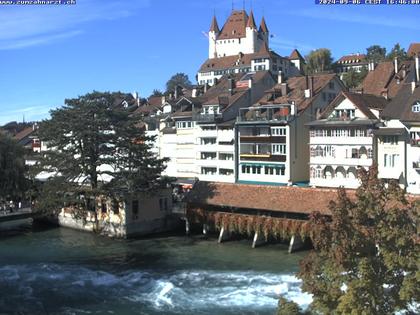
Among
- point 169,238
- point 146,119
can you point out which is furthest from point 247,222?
point 146,119

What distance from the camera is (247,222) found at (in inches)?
1950

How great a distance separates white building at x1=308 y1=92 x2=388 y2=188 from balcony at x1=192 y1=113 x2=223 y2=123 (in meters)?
14.4

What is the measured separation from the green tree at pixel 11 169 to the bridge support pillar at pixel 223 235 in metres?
24.7

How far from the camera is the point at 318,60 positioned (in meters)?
140

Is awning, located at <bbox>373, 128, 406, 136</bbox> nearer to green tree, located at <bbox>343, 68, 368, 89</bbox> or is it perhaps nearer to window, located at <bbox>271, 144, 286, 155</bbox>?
window, located at <bbox>271, 144, 286, 155</bbox>

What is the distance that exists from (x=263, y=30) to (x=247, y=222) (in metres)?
131

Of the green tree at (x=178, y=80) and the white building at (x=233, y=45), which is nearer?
the white building at (x=233, y=45)

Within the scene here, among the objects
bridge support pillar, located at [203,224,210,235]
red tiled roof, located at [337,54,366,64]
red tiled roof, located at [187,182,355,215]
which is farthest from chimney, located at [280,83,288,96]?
red tiled roof, located at [337,54,366,64]

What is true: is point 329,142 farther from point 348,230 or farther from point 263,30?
point 263,30

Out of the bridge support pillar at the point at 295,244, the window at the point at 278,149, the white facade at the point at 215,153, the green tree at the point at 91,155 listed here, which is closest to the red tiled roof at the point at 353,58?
the white facade at the point at 215,153

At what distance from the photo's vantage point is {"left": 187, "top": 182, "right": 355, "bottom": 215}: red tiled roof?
47.4 meters

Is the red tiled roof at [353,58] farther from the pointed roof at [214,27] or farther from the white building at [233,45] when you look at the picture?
the pointed roof at [214,27]

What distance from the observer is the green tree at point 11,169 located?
6181 centimetres

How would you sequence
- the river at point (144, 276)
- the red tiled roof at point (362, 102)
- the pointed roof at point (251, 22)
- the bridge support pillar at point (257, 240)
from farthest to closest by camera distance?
the pointed roof at point (251, 22)
the red tiled roof at point (362, 102)
the bridge support pillar at point (257, 240)
the river at point (144, 276)
